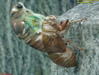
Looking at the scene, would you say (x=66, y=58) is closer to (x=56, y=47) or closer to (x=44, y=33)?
(x=56, y=47)

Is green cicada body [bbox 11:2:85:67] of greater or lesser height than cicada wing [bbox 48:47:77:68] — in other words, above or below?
above

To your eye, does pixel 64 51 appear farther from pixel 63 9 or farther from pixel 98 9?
pixel 63 9

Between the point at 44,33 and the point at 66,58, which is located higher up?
the point at 44,33

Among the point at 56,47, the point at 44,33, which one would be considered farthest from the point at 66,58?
the point at 44,33

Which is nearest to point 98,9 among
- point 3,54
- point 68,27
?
point 68,27

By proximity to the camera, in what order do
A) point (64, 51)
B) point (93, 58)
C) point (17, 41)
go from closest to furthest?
1. point (93, 58)
2. point (64, 51)
3. point (17, 41)

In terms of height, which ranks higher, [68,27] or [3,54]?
[68,27]

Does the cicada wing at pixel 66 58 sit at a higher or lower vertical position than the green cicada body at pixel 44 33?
lower

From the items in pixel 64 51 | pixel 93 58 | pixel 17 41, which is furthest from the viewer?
pixel 17 41
